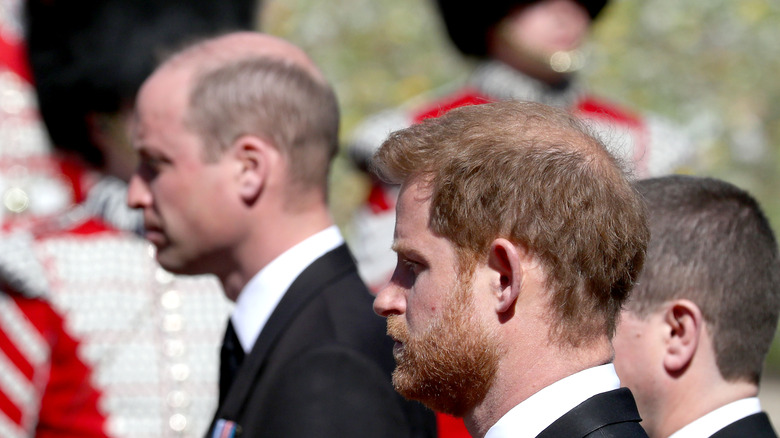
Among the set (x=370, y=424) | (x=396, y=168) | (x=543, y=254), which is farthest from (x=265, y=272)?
(x=543, y=254)

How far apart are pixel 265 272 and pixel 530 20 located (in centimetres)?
Answer: 217

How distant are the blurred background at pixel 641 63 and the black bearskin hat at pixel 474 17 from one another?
1326 millimetres

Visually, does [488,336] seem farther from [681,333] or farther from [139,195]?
[139,195]

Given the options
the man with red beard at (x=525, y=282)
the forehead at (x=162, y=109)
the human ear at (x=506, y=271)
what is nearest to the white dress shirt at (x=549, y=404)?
the man with red beard at (x=525, y=282)

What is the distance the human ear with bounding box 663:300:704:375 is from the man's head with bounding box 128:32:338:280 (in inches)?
36.2

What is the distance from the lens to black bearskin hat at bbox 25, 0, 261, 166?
13.6 feet

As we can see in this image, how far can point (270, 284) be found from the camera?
262cm

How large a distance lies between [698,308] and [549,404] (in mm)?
731

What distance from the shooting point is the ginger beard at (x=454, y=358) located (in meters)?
1.70

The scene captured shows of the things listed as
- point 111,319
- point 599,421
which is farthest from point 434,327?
point 111,319

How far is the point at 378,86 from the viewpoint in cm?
663

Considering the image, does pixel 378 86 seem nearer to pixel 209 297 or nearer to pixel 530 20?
pixel 530 20

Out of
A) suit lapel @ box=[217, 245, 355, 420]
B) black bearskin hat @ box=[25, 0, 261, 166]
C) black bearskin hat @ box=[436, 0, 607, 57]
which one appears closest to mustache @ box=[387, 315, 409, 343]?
suit lapel @ box=[217, 245, 355, 420]

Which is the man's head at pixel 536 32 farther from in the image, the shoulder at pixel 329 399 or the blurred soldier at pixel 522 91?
the shoulder at pixel 329 399
